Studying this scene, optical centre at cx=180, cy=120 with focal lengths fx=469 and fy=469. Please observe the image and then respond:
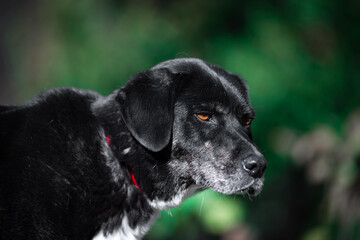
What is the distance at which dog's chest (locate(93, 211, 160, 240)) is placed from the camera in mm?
2803

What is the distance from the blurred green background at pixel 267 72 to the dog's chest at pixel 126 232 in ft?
8.82

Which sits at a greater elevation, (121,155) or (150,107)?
(150,107)

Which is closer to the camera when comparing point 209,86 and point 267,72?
point 209,86

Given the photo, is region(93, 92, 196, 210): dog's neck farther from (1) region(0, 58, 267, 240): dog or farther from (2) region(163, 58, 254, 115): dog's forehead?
(2) region(163, 58, 254, 115): dog's forehead

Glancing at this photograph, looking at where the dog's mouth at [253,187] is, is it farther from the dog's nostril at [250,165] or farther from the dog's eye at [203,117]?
the dog's eye at [203,117]

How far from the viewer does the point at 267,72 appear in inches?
251

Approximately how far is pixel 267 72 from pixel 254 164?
3703 mm

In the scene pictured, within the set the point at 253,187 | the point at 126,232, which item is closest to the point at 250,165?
the point at 253,187

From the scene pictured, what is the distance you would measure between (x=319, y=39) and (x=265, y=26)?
0.78m

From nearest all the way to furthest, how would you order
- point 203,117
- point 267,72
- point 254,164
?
1. point 254,164
2. point 203,117
3. point 267,72

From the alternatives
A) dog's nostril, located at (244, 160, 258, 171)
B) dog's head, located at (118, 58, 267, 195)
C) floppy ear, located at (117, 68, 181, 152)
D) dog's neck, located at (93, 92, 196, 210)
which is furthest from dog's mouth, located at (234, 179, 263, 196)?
floppy ear, located at (117, 68, 181, 152)

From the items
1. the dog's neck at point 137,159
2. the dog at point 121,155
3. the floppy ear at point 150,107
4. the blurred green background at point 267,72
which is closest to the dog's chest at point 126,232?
the dog at point 121,155

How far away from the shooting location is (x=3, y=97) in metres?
7.84

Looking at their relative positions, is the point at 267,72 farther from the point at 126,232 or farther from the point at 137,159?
the point at 126,232
